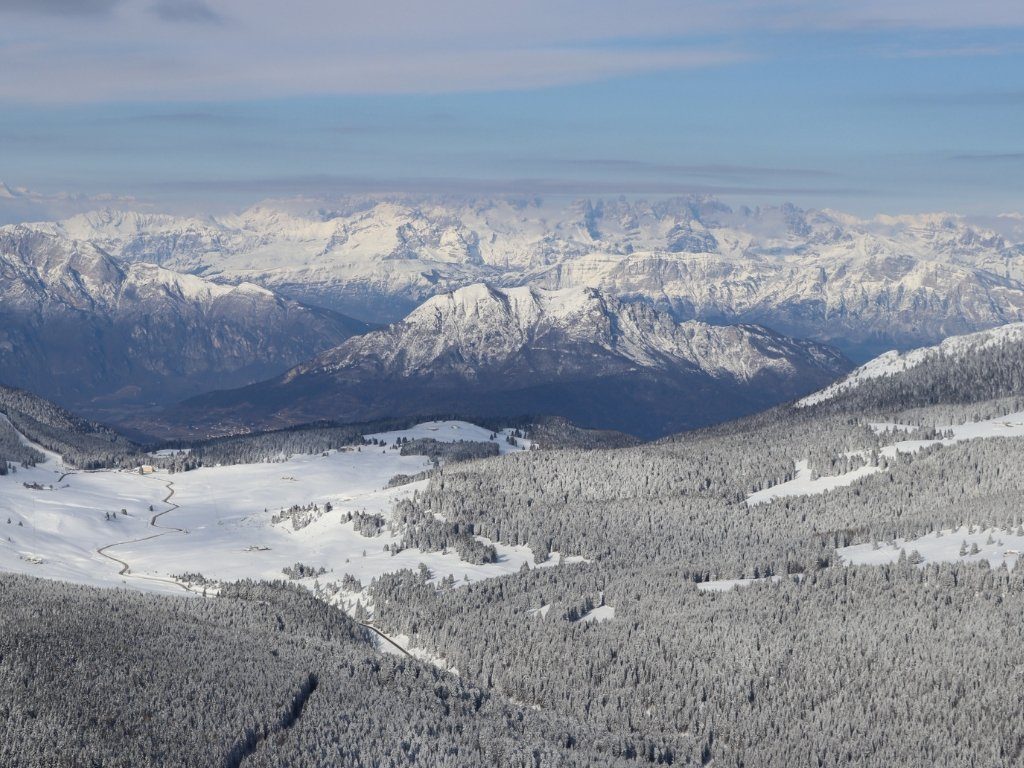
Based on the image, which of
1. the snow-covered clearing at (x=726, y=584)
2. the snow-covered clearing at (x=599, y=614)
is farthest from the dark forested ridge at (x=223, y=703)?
the snow-covered clearing at (x=726, y=584)

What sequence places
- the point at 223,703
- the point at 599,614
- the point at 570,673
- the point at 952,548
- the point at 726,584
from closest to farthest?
the point at 223,703 → the point at 570,673 → the point at 599,614 → the point at 952,548 → the point at 726,584

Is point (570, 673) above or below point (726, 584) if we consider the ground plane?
above

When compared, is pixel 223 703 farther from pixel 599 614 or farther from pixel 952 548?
pixel 952 548

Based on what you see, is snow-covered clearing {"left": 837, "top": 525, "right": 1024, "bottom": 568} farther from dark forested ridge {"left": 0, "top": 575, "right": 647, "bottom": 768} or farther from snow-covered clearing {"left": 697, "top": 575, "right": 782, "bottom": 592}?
dark forested ridge {"left": 0, "top": 575, "right": 647, "bottom": 768}

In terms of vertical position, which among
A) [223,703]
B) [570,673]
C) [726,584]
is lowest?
[726,584]

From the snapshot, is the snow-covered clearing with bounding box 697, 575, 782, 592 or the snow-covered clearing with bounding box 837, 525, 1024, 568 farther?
→ the snow-covered clearing with bounding box 697, 575, 782, 592

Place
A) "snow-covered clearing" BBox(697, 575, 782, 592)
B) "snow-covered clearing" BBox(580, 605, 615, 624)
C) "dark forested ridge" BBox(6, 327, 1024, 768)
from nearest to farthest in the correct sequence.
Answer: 1. "dark forested ridge" BBox(6, 327, 1024, 768)
2. "snow-covered clearing" BBox(580, 605, 615, 624)
3. "snow-covered clearing" BBox(697, 575, 782, 592)

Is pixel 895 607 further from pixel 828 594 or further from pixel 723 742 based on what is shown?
pixel 723 742

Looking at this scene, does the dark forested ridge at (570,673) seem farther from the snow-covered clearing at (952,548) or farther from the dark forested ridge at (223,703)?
the snow-covered clearing at (952,548)

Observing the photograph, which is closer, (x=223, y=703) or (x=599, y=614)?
(x=223, y=703)

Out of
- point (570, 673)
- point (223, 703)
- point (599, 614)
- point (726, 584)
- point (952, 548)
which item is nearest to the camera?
point (223, 703)

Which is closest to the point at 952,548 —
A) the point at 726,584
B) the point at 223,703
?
the point at 726,584

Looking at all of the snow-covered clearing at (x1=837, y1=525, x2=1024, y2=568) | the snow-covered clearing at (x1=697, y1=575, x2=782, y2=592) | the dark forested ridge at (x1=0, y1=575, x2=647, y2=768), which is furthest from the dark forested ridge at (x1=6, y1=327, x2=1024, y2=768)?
the snow-covered clearing at (x1=697, y1=575, x2=782, y2=592)
